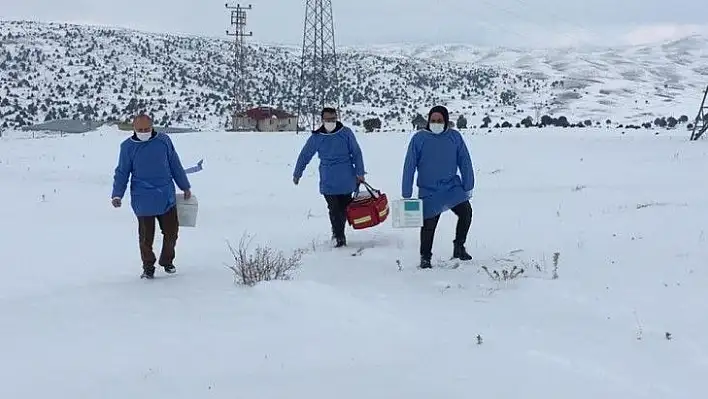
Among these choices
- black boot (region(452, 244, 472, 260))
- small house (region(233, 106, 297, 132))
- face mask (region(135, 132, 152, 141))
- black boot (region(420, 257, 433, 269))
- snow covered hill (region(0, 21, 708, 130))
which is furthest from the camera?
A: snow covered hill (region(0, 21, 708, 130))

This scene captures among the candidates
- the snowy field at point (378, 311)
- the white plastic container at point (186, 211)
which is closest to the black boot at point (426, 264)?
the snowy field at point (378, 311)

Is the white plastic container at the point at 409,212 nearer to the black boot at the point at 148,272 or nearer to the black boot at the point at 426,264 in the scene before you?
the black boot at the point at 426,264

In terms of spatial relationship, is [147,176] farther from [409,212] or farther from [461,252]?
[461,252]

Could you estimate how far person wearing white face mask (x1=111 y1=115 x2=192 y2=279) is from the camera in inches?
267

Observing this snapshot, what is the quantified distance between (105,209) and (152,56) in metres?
83.6

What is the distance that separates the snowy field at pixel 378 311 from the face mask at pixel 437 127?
135 cm

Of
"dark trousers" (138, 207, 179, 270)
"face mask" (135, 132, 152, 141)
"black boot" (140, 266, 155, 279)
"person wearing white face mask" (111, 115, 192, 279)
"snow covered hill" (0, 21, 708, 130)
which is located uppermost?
"snow covered hill" (0, 21, 708, 130)

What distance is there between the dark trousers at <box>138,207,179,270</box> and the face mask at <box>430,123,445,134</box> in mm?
2660

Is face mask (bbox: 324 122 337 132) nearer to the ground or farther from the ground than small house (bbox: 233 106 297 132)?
farther from the ground

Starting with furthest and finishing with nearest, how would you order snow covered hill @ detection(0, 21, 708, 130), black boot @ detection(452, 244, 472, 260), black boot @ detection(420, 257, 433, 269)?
snow covered hill @ detection(0, 21, 708, 130), black boot @ detection(452, 244, 472, 260), black boot @ detection(420, 257, 433, 269)

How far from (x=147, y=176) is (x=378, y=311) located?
2779mm

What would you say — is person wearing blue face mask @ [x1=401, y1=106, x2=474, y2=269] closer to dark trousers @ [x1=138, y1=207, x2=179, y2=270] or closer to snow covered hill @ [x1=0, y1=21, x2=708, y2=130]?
dark trousers @ [x1=138, y1=207, x2=179, y2=270]

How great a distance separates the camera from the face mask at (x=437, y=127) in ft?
22.8

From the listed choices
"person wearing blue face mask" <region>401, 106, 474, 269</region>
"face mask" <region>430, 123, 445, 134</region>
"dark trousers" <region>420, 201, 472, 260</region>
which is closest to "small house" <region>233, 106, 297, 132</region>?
"dark trousers" <region>420, 201, 472, 260</region>
